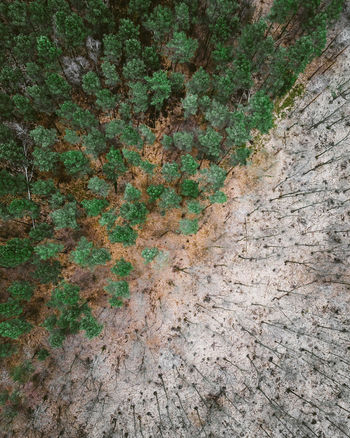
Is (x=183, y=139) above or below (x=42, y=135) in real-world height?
below

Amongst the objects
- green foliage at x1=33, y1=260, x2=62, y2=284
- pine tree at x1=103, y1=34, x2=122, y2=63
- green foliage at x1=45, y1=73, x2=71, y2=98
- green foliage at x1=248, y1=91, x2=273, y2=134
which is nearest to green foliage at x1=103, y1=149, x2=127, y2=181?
green foliage at x1=45, y1=73, x2=71, y2=98

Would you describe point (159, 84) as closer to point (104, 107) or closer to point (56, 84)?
point (104, 107)

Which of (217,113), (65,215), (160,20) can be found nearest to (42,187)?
(65,215)

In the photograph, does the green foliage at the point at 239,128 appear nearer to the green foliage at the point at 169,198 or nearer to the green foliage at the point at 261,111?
the green foliage at the point at 261,111

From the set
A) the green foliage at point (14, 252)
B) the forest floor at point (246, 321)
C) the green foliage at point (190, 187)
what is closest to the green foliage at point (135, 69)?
the green foliage at point (190, 187)

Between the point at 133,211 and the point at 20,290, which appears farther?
the point at 133,211

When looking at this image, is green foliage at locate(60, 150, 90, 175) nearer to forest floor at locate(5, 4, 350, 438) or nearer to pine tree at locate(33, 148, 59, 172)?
pine tree at locate(33, 148, 59, 172)

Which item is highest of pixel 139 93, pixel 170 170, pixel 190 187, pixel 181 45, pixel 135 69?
pixel 135 69

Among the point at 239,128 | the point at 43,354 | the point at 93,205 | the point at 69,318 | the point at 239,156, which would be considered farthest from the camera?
the point at 43,354
